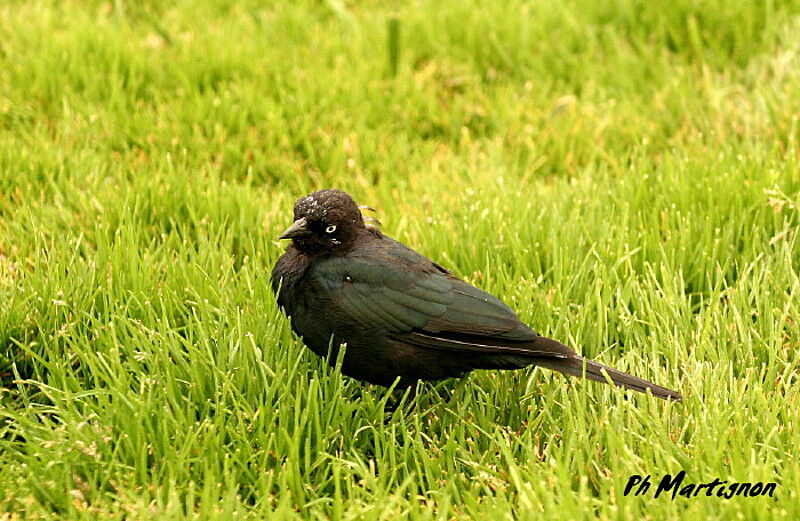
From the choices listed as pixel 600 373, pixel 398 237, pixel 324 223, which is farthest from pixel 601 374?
pixel 398 237

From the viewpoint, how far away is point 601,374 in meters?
3.46

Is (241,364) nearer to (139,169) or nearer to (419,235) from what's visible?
(419,235)

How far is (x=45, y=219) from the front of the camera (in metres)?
4.55

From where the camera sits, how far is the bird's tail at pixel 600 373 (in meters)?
3.35

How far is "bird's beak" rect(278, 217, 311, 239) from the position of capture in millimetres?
3652

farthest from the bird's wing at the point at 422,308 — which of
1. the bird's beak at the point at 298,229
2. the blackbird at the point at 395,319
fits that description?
the bird's beak at the point at 298,229

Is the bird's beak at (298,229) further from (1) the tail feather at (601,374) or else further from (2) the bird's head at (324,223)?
(1) the tail feather at (601,374)

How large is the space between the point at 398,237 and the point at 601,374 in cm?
146

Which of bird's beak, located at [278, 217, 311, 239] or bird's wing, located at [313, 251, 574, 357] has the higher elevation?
bird's beak, located at [278, 217, 311, 239]

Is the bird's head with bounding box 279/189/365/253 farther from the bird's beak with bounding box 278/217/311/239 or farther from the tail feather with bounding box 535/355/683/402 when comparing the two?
the tail feather with bounding box 535/355/683/402

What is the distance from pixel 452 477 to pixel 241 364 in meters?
0.86

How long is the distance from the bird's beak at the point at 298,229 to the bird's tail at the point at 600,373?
97 cm

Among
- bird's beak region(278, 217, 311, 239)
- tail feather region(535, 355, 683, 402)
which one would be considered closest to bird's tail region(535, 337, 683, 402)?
tail feather region(535, 355, 683, 402)

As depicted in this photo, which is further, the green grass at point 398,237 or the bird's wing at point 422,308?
the bird's wing at point 422,308
